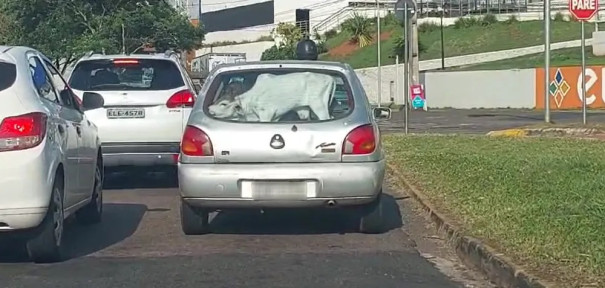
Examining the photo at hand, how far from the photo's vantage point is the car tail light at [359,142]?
9.28 m

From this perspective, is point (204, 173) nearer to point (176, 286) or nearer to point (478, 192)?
point (176, 286)

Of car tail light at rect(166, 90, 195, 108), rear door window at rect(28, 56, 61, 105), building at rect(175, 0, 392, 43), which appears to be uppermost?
building at rect(175, 0, 392, 43)

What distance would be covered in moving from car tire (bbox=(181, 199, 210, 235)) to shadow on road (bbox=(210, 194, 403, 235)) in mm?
278

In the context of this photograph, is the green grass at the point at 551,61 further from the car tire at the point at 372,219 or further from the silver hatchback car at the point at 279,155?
the silver hatchback car at the point at 279,155

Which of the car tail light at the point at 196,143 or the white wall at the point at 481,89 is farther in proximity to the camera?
the white wall at the point at 481,89

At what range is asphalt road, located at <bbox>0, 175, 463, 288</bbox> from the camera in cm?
783

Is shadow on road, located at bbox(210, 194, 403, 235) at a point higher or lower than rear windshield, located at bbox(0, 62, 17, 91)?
lower

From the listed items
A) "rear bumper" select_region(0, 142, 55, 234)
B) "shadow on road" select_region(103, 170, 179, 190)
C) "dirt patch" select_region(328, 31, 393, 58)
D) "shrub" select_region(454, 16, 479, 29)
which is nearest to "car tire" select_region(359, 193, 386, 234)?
"rear bumper" select_region(0, 142, 55, 234)

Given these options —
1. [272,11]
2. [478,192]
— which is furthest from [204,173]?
[272,11]

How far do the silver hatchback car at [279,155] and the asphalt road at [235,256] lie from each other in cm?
40

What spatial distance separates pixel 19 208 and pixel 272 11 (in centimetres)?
8873

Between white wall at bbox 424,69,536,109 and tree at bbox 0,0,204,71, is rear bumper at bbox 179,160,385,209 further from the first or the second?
white wall at bbox 424,69,536,109

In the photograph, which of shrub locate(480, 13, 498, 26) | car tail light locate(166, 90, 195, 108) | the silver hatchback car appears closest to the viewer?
the silver hatchback car

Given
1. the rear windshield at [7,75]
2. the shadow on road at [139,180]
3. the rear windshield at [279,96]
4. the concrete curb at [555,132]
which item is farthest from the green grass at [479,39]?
the rear windshield at [7,75]
